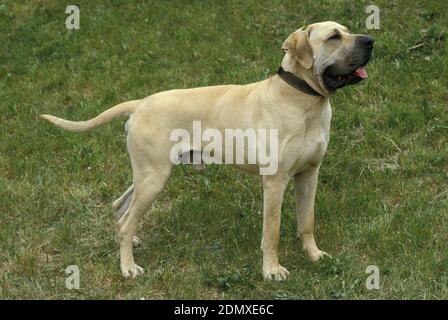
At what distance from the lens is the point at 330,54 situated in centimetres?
503

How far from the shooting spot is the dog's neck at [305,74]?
5090 mm

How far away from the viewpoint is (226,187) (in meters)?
6.61

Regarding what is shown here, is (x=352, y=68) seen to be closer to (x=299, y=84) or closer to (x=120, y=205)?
(x=299, y=84)

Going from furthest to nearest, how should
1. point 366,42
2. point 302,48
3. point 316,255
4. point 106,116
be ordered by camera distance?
point 106,116 → point 316,255 → point 302,48 → point 366,42

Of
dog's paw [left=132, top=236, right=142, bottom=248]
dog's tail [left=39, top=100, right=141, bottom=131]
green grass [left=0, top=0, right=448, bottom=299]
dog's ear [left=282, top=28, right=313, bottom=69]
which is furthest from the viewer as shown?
dog's paw [left=132, top=236, right=142, bottom=248]

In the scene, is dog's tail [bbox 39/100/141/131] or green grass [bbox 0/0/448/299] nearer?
green grass [bbox 0/0/448/299]

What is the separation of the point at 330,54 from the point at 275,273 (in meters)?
1.52

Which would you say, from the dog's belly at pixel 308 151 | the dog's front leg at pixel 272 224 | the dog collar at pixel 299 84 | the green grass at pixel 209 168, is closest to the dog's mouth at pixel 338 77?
the dog collar at pixel 299 84

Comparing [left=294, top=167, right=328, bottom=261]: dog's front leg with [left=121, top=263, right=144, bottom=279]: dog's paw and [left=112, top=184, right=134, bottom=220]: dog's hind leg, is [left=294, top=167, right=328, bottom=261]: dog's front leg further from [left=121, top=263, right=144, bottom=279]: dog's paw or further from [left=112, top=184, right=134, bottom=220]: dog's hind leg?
[left=112, top=184, right=134, bottom=220]: dog's hind leg

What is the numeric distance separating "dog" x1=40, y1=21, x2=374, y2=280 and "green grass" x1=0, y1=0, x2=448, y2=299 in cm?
31

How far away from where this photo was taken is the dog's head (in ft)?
16.3

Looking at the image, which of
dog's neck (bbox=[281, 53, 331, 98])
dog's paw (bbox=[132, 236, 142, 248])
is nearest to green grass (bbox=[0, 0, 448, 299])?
dog's paw (bbox=[132, 236, 142, 248])

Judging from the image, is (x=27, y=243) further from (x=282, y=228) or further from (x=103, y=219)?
(x=282, y=228)

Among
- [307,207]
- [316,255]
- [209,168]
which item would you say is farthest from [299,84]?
[209,168]
